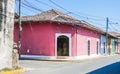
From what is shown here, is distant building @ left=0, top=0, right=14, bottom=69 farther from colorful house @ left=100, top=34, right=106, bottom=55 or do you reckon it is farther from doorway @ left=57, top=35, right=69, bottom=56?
colorful house @ left=100, top=34, right=106, bottom=55

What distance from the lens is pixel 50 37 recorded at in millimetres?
34750

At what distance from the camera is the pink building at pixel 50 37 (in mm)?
34750

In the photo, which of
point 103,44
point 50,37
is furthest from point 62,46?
point 103,44

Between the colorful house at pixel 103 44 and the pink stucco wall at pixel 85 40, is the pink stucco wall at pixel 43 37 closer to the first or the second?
the pink stucco wall at pixel 85 40

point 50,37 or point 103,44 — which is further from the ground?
point 50,37


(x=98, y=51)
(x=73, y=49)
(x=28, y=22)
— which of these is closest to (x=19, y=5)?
(x=28, y=22)

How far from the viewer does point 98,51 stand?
165 ft

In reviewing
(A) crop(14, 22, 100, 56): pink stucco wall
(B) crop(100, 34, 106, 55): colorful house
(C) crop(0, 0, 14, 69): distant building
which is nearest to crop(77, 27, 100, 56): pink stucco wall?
(A) crop(14, 22, 100, 56): pink stucco wall

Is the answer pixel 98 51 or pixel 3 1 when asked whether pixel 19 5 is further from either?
pixel 98 51

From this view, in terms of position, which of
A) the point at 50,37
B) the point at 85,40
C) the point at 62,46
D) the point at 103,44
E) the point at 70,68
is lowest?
the point at 70,68

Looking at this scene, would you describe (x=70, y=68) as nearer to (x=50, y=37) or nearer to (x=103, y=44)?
(x=50, y=37)

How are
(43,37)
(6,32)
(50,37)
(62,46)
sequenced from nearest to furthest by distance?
(6,32) < (50,37) < (43,37) < (62,46)

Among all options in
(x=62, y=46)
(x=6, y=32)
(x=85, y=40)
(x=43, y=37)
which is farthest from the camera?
(x=85, y=40)

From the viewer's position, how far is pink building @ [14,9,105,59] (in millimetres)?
34750
